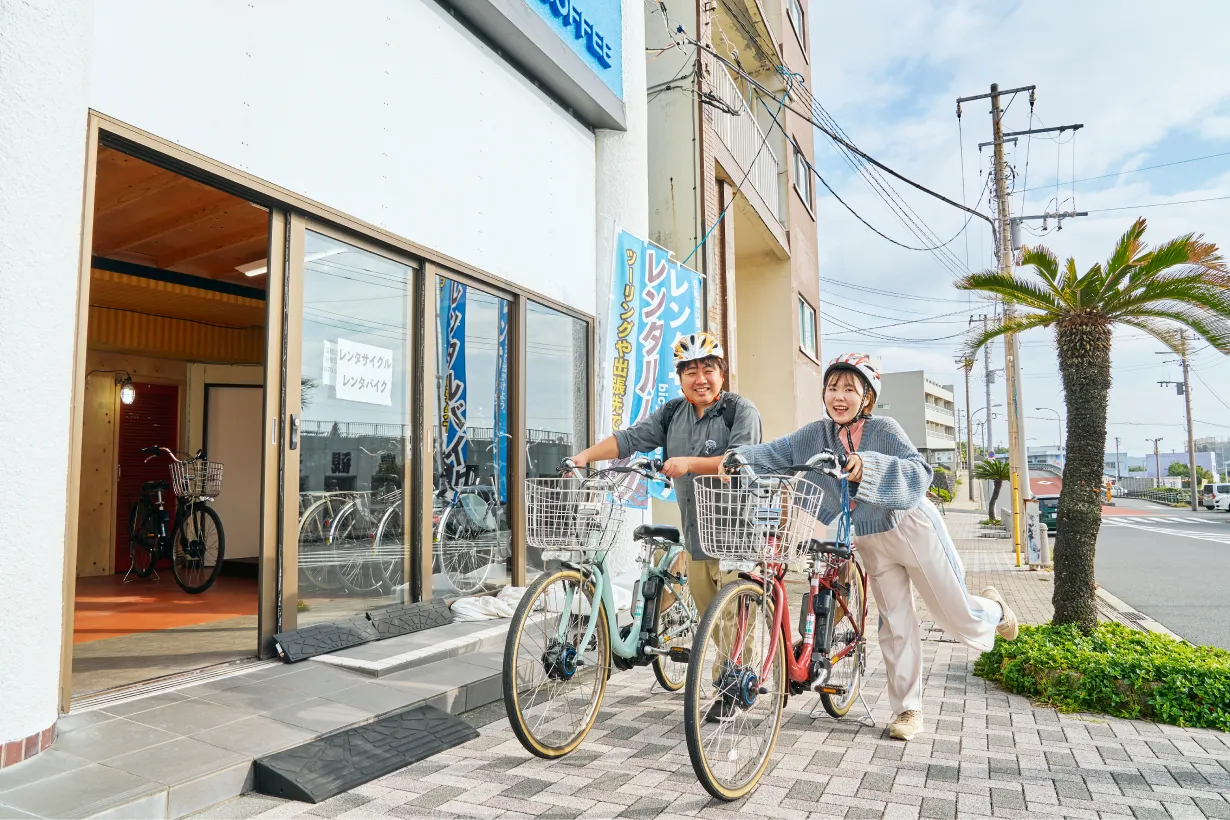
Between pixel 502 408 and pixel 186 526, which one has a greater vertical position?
pixel 502 408

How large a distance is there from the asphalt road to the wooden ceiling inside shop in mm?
9241

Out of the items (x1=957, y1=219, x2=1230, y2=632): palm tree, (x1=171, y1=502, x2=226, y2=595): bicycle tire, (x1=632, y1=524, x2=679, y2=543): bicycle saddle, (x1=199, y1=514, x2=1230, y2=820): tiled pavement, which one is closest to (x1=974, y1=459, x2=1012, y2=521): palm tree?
(x1=957, y1=219, x2=1230, y2=632): palm tree

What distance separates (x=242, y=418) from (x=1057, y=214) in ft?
78.2

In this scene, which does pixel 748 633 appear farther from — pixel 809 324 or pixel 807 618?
pixel 809 324

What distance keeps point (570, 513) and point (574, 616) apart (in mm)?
462

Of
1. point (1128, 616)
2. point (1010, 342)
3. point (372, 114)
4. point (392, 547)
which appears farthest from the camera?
point (1010, 342)

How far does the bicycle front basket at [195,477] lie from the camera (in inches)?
291

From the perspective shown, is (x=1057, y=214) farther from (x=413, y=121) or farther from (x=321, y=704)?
(x=321, y=704)

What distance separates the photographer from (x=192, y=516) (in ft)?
25.2

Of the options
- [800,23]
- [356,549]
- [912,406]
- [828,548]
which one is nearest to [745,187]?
[356,549]

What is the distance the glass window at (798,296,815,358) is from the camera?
55.4 feet

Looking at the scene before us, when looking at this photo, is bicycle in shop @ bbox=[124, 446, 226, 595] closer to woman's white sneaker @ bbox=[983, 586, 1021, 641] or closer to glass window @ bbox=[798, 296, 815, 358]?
woman's white sneaker @ bbox=[983, 586, 1021, 641]

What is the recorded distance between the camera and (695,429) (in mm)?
4148

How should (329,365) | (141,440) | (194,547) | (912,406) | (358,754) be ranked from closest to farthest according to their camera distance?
(358,754) < (329,365) < (194,547) < (141,440) < (912,406)
